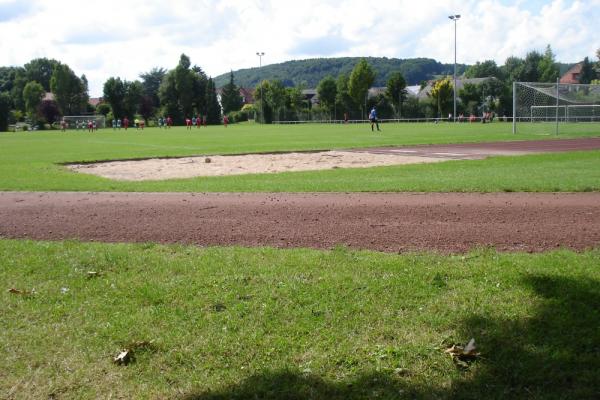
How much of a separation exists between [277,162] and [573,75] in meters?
157

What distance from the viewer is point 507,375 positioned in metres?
4.11

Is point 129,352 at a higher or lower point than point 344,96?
lower

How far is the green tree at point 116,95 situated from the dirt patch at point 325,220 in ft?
332

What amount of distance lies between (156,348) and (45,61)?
169461mm

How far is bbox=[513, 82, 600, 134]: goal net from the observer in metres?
38.5

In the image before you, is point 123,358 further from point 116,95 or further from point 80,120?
point 116,95

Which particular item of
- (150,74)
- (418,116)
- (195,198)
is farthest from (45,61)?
(195,198)

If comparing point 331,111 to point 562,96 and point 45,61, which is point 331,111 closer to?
point 562,96

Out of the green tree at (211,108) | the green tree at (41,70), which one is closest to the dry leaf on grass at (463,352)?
the green tree at (211,108)

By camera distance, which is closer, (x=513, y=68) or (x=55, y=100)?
(x=55, y=100)

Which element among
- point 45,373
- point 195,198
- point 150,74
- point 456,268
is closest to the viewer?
point 45,373

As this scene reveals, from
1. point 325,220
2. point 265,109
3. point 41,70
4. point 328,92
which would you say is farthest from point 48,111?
point 325,220

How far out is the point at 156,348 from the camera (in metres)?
4.68

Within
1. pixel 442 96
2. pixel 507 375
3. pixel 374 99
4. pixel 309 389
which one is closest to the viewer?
pixel 309 389
